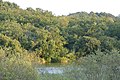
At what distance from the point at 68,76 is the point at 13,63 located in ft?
4.91

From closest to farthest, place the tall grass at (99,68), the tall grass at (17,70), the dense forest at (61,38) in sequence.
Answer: the tall grass at (99,68)
the tall grass at (17,70)
the dense forest at (61,38)

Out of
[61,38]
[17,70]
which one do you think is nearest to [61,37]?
[61,38]

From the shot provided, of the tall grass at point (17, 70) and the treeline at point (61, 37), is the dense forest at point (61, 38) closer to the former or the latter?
the treeline at point (61, 37)

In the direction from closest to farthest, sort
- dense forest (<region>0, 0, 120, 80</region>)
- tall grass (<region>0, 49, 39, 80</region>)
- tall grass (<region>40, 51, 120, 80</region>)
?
1. tall grass (<region>40, 51, 120, 80</region>)
2. tall grass (<region>0, 49, 39, 80</region>)
3. dense forest (<region>0, 0, 120, 80</region>)

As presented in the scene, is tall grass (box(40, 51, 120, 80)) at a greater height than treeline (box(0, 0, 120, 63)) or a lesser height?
greater

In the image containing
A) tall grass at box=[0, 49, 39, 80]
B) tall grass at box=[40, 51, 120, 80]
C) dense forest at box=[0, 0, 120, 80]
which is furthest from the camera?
dense forest at box=[0, 0, 120, 80]

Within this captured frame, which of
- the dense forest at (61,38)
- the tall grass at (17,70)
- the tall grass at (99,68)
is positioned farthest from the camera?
the dense forest at (61,38)

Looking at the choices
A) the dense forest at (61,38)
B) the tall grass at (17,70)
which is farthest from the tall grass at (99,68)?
the dense forest at (61,38)

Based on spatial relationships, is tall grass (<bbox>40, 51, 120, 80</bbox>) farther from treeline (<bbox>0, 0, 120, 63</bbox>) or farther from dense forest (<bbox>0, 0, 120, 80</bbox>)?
dense forest (<bbox>0, 0, 120, 80</bbox>)

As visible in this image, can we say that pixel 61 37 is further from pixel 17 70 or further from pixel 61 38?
pixel 17 70

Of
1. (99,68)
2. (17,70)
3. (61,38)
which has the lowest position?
(61,38)

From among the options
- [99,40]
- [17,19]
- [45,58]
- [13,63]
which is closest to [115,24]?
[99,40]

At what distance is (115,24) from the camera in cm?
3566

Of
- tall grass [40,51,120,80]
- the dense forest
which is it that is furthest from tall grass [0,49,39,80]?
the dense forest
